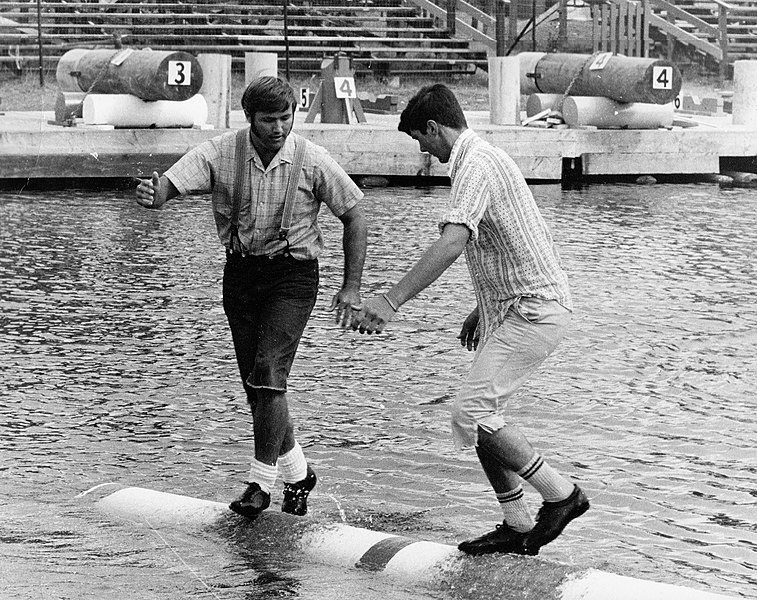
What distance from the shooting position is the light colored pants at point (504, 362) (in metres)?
5.45

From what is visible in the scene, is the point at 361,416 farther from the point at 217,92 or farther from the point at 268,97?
the point at 217,92

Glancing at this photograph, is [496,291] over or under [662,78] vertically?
under

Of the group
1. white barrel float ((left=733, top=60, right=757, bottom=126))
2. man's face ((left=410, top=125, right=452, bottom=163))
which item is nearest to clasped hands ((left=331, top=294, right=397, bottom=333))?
man's face ((left=410, top=125, right=452, bottom=163))

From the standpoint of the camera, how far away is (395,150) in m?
20.2

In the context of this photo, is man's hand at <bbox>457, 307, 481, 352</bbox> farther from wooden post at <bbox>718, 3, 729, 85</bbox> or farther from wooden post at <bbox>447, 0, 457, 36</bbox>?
wooden post at <bbox>718, 3, 729, 85</bbox>

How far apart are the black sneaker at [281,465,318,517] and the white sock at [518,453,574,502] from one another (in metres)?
1.22

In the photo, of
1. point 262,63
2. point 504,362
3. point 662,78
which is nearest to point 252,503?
Result: point 504,362

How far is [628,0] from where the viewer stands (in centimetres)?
3434

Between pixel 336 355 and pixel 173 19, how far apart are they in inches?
1000

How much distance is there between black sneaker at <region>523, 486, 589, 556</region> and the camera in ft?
18.5

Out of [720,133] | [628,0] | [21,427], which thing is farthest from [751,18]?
[21,427]

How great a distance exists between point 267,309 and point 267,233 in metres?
0.31

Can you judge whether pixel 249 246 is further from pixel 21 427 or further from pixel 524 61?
pixel 524 61

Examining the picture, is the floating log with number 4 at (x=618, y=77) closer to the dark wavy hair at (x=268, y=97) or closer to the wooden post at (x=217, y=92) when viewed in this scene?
the wooden post at (x=217, y=92)
